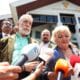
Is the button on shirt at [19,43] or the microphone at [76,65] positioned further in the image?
the button on shirt at [19,43]

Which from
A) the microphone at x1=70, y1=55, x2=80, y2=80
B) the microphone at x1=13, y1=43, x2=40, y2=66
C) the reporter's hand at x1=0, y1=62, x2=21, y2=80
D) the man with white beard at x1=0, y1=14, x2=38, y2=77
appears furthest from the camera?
the man with white beard at x1=0, y1=14, x2=38, y2=77

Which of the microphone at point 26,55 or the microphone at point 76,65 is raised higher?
the microphone at point 26,55

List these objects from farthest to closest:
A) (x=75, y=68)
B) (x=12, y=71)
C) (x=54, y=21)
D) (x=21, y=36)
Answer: (x=54, y=21)
(x=21, y=36)
(x=75, y=68)
(x=12, y=71)

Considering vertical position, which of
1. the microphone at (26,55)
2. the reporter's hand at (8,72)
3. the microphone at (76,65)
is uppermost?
the microphone at (26,55)

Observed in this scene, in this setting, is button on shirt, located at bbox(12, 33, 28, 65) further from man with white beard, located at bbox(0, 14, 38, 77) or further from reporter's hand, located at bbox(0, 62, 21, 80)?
reporter's hand, located at bbox(0, 62, 21, 80)

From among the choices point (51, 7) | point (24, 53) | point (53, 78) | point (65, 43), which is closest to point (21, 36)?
point (65, 43)

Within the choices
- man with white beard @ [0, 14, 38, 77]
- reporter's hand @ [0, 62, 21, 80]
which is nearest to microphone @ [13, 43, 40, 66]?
reporter's hand @ [0, 62, 21, 80]

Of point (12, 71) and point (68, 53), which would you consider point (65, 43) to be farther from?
point (12, 71)

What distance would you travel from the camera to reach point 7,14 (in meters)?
12.7

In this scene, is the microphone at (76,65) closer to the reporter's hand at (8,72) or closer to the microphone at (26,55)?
the microphone at (26,55)

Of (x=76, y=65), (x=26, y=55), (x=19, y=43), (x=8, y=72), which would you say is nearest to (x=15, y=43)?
(x=19, y=43)

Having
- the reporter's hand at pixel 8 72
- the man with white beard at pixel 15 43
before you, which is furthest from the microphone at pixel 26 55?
the man with white beard at pixel 15 43

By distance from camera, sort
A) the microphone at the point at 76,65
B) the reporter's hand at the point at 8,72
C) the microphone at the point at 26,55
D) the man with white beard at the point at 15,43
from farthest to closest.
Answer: the man with white beard at the point at 15,43 → the microphone at the point at 76,65 → the microphone at the point at 26,55 → the reporter's hand at the point at 8,72

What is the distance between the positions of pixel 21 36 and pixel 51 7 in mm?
10115
